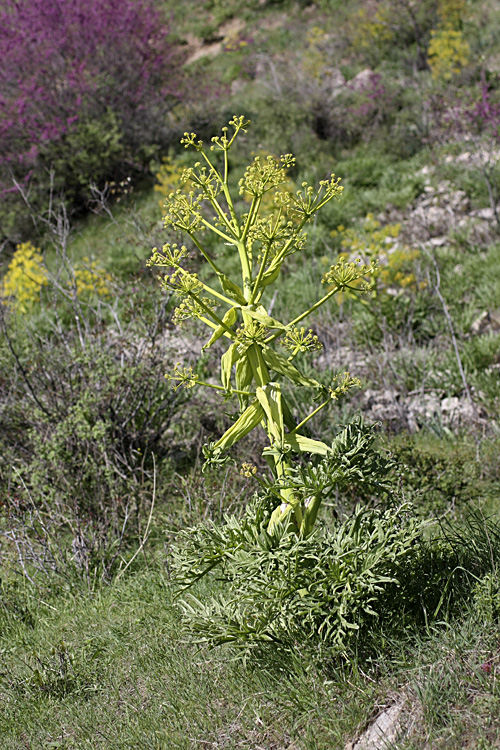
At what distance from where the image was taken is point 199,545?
207 centimetres

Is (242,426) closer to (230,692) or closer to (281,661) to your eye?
(281,661)

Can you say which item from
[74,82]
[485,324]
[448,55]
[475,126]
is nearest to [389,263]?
[485,324]

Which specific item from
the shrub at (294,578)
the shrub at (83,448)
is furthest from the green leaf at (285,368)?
the shrub at (83,448)

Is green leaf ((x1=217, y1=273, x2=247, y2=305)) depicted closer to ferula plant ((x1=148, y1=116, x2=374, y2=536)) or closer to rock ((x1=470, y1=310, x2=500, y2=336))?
ferula plant ((x1=148, y1=116, x2=374, y2=536))

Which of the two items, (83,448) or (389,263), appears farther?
(389,263)

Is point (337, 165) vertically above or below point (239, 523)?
below

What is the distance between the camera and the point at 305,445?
2020mm

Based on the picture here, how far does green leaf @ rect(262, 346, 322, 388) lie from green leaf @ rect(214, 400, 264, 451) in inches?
5.4

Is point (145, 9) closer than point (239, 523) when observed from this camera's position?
No

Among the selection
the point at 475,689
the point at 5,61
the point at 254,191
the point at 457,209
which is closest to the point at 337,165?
the point at 457,209

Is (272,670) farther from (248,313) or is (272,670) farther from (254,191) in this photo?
(254,191)

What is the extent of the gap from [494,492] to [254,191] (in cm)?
246

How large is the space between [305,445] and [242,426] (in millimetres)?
211

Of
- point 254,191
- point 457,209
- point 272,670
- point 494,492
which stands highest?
point 254,191
